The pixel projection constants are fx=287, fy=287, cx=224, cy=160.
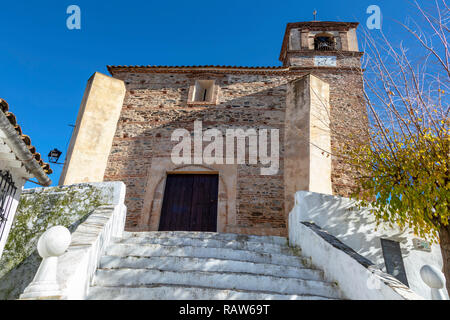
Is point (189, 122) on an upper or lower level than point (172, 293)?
upper

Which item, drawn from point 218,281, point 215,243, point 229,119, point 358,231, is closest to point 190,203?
point 229,119

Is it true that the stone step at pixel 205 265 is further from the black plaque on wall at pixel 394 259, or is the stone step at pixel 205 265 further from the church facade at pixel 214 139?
the church facade at pixel 214 139

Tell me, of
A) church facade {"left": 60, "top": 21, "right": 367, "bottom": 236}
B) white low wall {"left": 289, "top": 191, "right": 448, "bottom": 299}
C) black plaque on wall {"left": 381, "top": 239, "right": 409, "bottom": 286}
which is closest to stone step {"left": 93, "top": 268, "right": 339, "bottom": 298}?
white low wall {"left": 289, "top": 191, "right": 448, "bottom": 299}

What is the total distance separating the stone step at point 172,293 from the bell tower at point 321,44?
418 inches

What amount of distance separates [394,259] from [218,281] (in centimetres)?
355

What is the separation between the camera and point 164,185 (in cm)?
890

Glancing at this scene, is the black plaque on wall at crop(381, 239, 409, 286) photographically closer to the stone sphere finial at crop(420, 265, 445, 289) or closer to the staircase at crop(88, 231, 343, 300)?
the staircase at crop(88, 231, 343, 300)

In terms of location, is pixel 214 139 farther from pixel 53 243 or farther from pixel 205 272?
pixel 53 243

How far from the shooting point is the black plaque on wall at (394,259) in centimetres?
504

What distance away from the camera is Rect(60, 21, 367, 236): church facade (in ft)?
27.4

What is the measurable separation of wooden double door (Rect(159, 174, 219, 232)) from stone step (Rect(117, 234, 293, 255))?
3451 millimetres

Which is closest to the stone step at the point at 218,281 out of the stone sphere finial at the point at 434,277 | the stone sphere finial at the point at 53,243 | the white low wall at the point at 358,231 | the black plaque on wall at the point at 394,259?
the stone sphere finial at the point at 53,243
